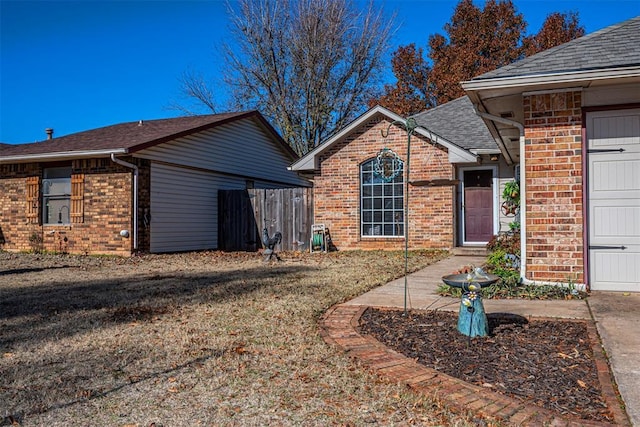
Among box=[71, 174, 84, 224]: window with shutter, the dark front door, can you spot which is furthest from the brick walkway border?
box=[71, 174, 84, 224]: window with shutter

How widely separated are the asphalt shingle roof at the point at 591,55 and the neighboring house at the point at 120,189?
9520mm

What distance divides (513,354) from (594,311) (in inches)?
69.7

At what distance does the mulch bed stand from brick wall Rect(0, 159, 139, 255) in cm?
982

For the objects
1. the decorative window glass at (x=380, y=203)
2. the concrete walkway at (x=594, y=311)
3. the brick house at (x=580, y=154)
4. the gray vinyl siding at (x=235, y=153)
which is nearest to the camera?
the concrete walkway at (x=594, y=311)

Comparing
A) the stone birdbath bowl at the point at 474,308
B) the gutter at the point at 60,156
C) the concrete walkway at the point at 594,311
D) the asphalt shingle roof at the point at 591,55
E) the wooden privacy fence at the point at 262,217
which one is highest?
the asphalt shingle roof at the point at 591,55

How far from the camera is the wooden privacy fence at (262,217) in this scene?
15.0m

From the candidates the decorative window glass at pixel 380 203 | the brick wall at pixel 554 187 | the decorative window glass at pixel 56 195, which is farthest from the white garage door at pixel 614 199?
the decorative window glass at pixel 56 195

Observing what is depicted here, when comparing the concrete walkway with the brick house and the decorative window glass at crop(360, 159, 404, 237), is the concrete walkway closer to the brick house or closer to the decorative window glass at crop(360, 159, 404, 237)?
the brick house

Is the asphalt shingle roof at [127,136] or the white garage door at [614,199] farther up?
the asphalt shingle roof at [127,136]

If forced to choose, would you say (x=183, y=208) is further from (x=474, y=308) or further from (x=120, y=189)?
(x=474, y=308)

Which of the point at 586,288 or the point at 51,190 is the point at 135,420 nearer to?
the point at 586,288

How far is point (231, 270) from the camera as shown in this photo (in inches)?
386

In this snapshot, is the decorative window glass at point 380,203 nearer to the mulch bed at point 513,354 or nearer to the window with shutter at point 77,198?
the window with shutter at point 77,198

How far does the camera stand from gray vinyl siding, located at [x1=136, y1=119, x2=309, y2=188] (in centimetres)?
1472
